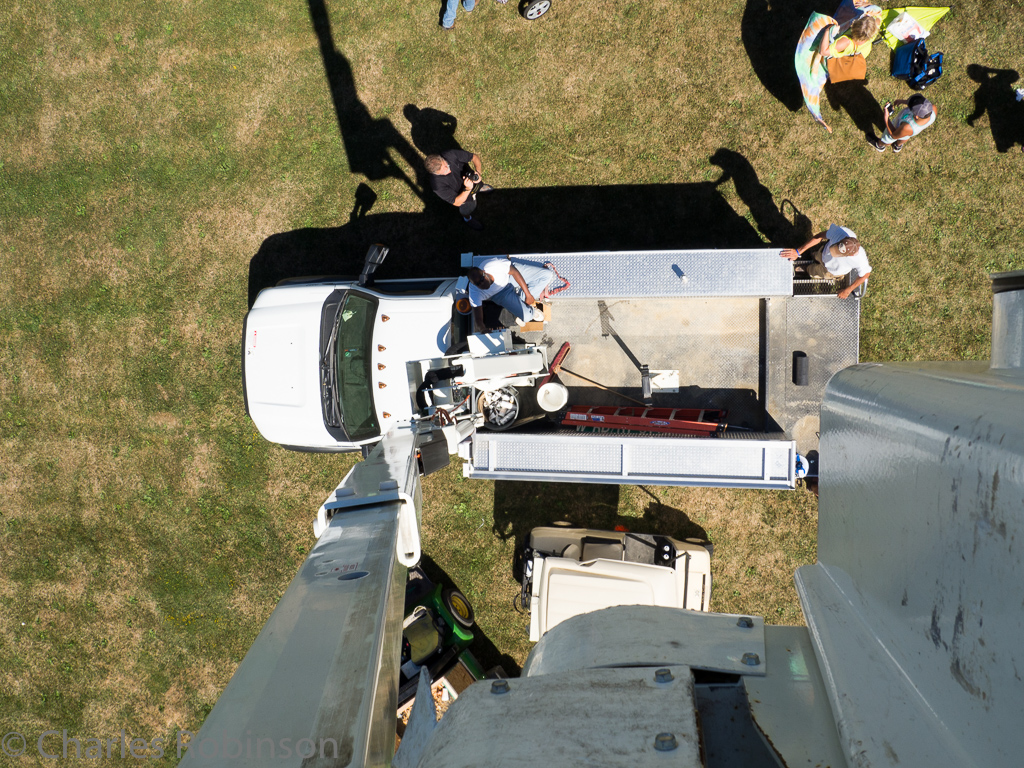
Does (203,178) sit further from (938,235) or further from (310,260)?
(938,235)

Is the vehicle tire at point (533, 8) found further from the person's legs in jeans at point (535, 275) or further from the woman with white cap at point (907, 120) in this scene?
the woman with white cap at point (907, 120)

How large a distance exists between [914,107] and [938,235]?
5.13 ft

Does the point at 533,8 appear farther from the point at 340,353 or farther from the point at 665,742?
the point at 665,742

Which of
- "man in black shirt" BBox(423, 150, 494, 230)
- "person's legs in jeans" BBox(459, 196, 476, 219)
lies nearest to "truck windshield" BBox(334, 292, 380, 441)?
"man in black shirt" BBox(423, 150, 494, 230)

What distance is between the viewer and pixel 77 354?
27.5ft

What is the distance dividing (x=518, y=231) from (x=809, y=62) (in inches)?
156

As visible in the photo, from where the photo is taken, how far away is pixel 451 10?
288 inches

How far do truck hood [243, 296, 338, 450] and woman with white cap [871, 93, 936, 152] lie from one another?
22.6ft

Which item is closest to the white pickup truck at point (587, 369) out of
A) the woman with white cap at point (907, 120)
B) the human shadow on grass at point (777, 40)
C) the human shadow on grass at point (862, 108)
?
the woman with white cap at point (907, 120)

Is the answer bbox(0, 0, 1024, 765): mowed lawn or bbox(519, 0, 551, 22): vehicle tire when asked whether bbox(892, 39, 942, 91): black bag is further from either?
bbox(519, 0, 551, 22): vehicle tire

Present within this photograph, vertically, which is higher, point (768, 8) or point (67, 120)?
point (768, 8)

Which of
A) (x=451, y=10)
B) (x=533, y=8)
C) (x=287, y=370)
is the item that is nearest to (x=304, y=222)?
(x=287, y=370)

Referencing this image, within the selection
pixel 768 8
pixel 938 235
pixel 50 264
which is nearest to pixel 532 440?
pixel 938 235

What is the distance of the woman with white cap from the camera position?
248 inches
